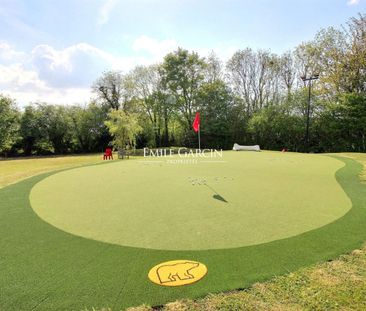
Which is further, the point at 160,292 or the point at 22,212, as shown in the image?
the point at 22,212

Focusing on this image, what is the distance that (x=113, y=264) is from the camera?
2.70m

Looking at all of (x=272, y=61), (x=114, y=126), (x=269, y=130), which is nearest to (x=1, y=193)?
(x=114, y=126)

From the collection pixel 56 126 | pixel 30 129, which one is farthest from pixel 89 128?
pixel 30 129

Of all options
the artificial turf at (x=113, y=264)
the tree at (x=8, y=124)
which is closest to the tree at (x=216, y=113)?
the tree at (x=8, y=124)

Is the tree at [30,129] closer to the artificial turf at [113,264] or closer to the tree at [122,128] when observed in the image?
the tree at [122,128]

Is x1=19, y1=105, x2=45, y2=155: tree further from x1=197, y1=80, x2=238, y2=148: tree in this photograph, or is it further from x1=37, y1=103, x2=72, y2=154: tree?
x1=197, y1=80, x2=238, y2=148: tree

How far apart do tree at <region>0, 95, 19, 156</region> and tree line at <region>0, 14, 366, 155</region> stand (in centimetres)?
9

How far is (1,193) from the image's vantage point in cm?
619

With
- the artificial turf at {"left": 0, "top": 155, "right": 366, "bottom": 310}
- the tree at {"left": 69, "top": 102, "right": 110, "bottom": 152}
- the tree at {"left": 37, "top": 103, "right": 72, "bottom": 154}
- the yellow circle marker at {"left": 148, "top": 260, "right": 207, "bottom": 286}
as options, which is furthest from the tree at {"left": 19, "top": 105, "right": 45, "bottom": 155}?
the yellow circle marker at {"left": 148, "top": 260, "right": 207, "bottom": 286}

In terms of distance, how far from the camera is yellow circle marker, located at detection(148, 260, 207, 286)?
7.85 ft

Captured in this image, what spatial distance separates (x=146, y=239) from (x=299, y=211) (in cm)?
246

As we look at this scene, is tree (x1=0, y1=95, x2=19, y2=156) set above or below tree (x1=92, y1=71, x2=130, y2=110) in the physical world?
below

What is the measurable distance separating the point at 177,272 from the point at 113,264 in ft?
2.20

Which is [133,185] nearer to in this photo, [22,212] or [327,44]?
[22,212]
